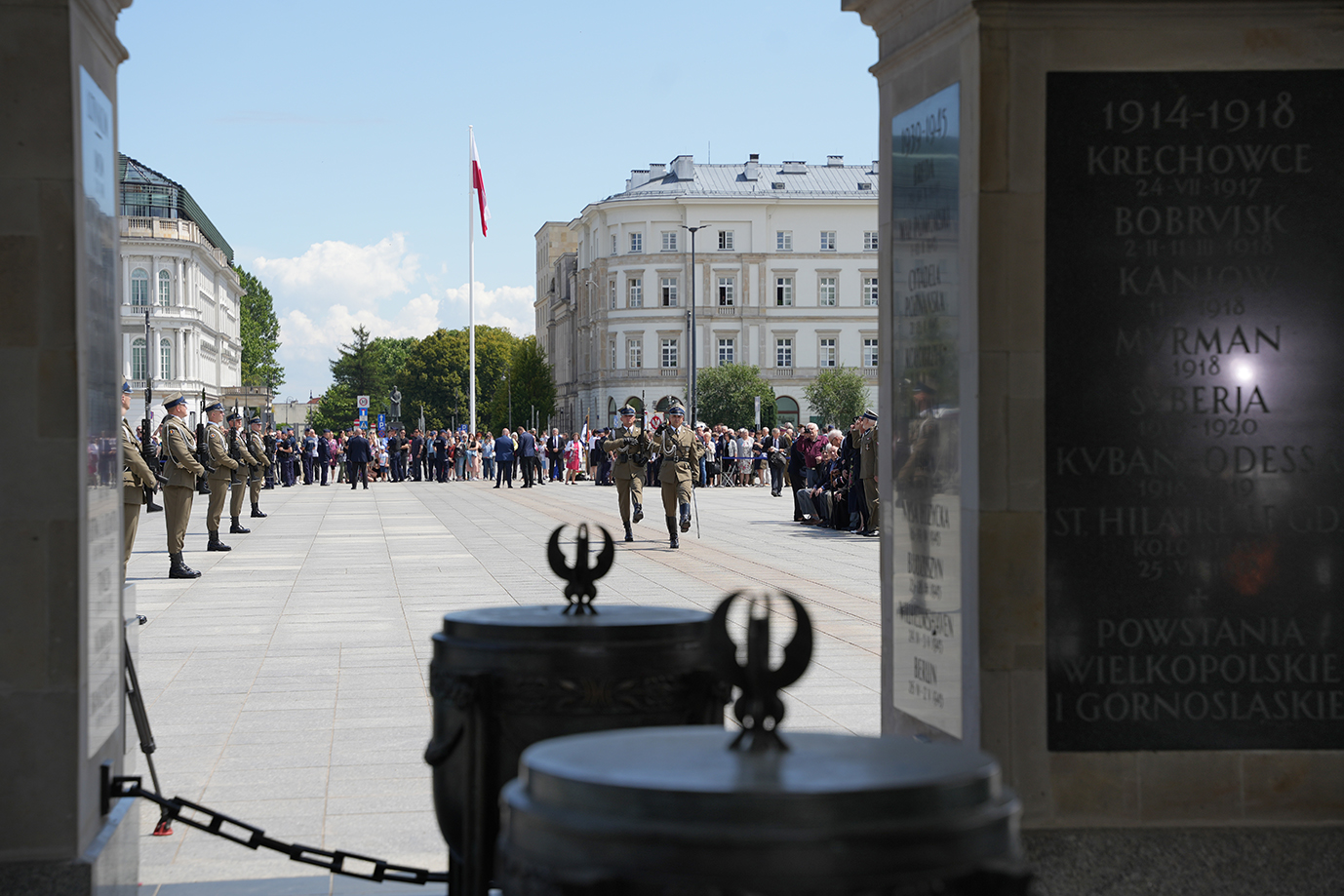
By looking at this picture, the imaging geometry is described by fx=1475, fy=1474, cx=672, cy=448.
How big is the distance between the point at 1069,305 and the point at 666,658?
1657 mm

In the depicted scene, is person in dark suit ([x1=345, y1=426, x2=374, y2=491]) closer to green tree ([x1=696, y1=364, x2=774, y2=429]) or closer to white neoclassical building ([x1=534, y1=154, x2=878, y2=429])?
green tree ([x1=696, y1=364, x2=774, y2=429])

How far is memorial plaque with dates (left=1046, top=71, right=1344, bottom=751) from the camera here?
417cm

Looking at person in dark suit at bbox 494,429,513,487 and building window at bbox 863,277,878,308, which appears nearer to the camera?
person in dark suit at bbox 494,429,513,487

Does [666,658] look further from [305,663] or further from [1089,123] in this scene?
[305,663]

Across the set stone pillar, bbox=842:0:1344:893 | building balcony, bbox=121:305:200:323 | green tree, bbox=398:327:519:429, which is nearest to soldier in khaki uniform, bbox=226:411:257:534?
stone pillar, bbox=842:0:1344:893

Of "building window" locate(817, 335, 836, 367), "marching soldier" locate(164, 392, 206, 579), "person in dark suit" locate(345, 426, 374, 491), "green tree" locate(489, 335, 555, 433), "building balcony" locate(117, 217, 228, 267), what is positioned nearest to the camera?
"marching soldier" locate(164, 392, 206, 579)

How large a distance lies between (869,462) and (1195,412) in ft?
52.4

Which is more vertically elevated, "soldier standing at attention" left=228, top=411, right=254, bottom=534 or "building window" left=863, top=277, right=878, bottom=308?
"building window" left=863, top=277, right=878, bottom=308

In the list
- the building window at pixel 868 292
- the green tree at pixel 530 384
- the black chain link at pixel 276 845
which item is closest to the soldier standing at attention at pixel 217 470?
the black chain link at pixel 276 845

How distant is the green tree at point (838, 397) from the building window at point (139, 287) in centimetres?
4647

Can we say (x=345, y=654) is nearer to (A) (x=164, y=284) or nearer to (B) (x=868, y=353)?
(B) (x=868, y=353)

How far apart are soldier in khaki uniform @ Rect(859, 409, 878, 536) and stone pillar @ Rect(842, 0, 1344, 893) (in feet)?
49.4

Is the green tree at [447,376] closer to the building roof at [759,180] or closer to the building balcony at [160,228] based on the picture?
the building balcony at [160,228]

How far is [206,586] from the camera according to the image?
14547 millimetres
